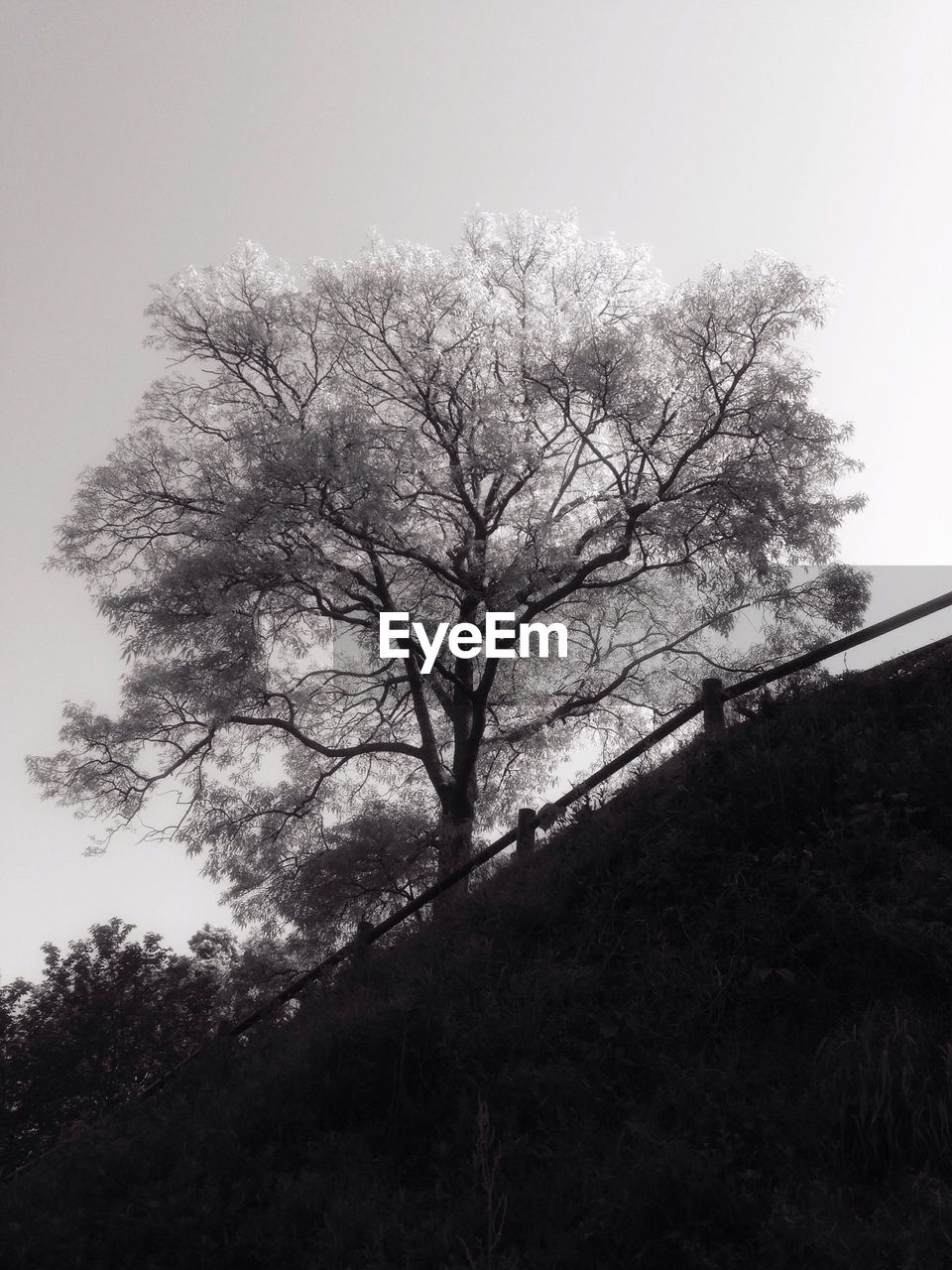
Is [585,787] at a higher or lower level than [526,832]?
higher

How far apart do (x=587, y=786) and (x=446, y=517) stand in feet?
36.4

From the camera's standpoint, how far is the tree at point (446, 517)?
17237 millimetres

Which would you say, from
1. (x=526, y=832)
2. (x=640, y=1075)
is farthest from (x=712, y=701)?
(x=640, y=1075)

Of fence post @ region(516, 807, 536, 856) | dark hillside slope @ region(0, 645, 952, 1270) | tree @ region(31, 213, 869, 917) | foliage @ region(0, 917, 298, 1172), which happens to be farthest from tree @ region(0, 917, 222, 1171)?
dark hillside slope @ region(0, 645, 952, 1270)

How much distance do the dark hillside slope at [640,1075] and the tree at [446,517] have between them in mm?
8724

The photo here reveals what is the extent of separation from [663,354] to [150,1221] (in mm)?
17643

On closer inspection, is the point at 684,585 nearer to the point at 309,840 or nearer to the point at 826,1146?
the point at 309,840

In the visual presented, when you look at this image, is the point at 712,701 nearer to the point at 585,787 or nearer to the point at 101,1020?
the point at 585,787

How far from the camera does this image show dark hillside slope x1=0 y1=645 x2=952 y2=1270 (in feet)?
16.3

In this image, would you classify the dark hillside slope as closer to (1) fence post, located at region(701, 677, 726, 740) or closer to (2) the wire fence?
(2) the wire fence

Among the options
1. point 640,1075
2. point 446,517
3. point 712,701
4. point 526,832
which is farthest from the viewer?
point 446,517

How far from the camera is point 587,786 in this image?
10.6m

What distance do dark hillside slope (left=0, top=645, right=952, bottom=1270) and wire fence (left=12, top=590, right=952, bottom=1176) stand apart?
0.55 metres

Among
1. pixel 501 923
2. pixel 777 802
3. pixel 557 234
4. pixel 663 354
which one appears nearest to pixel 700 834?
pixel 777 802
